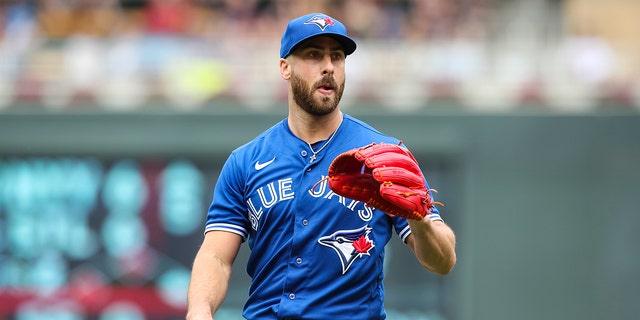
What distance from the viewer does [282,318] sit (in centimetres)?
468

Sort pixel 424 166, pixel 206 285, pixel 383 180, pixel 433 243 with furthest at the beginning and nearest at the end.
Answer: pixel 424 166
pixel 206 285
pixel 433 243
pixel 383 180

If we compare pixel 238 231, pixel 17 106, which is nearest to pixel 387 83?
pixel 17 106

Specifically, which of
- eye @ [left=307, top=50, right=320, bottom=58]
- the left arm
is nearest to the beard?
eye @ [left=307, top=50, right=320, bottom=58]

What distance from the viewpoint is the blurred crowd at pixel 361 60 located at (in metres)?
14.7

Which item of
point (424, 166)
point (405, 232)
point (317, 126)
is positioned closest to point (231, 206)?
point (317, 126)

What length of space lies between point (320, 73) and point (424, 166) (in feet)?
31.5

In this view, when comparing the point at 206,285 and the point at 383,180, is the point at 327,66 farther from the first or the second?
the point at 206,285

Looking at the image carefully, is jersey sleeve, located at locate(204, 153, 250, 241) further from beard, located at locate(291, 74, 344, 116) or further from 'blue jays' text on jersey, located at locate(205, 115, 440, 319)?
beard, located at locate(291, 74, 344, 116)

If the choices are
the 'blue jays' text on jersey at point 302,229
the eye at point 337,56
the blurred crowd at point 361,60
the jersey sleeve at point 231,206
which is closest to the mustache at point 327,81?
the eye at point 337,56

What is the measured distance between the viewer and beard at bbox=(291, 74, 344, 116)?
4.68m

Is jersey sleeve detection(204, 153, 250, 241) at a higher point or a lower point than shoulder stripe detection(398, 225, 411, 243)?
higher

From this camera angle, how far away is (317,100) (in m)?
4.71

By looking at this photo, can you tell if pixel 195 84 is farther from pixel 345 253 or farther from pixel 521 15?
pixel 345 253

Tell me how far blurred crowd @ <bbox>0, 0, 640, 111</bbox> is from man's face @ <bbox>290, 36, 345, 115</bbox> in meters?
9.78
